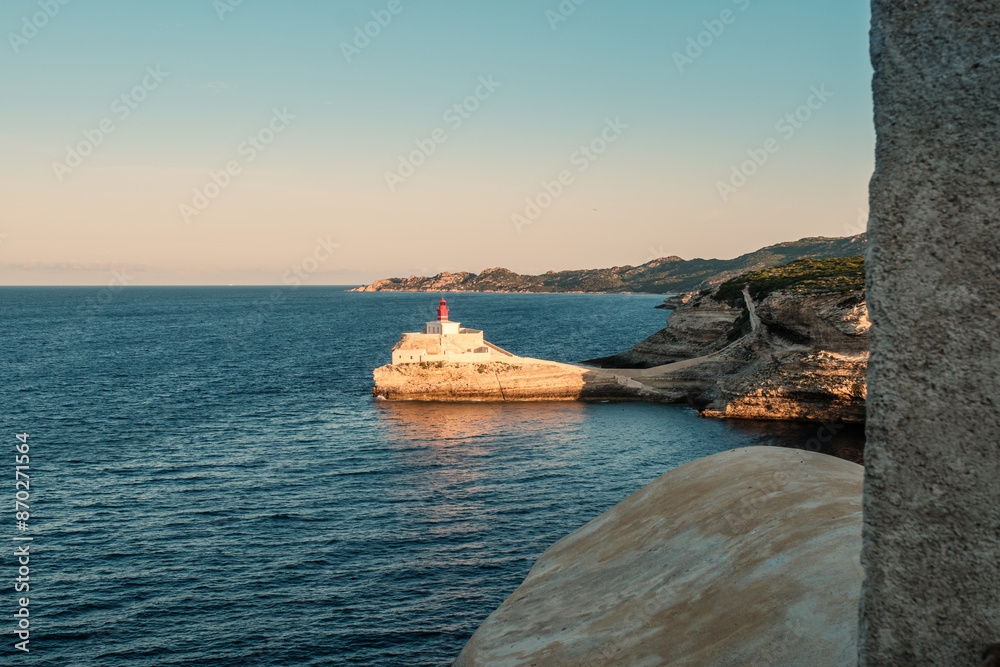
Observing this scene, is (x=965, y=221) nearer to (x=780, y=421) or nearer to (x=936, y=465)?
(x=936, y=465)

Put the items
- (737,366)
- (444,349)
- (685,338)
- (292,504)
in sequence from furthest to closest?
1. (685,338)
2. (444,349)
3. (737,366)
4. (292,504)

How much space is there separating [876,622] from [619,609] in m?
7.17

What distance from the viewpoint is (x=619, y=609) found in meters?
11.2

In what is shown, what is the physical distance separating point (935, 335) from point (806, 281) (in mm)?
53034

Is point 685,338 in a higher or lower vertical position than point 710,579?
higher

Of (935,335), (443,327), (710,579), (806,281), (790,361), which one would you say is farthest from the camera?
(443,327)

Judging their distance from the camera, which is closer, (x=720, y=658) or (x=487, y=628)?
(x=720, y=658)

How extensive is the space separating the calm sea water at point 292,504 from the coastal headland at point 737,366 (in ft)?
7.79

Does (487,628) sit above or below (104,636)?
above

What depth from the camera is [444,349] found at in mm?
56438

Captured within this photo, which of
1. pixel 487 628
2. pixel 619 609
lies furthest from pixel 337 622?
pixel 619 609

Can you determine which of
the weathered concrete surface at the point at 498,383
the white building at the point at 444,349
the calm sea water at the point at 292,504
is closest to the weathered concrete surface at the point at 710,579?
the calm sea water at the point at 292,504

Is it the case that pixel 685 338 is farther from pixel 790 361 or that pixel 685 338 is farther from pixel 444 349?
pixel 444 349

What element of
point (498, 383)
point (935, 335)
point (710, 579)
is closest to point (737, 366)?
point (498, 383)
